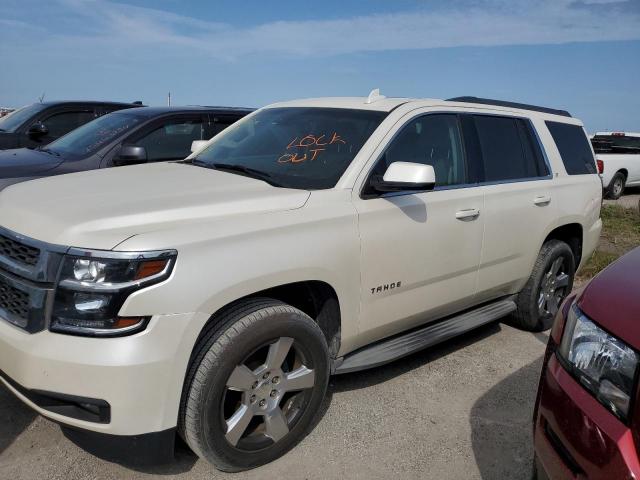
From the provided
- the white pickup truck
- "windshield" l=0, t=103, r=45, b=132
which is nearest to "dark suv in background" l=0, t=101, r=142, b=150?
"windshield" l=0, t=103, r=45, b=132

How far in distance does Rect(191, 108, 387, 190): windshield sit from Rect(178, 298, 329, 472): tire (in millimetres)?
807

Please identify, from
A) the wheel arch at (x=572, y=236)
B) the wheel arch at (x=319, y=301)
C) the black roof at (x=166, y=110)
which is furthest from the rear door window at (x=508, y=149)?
the black roof at (x=166, y=110)

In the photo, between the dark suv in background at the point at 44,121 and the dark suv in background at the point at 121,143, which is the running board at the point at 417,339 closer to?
the dark suv in background at the point at 121,143

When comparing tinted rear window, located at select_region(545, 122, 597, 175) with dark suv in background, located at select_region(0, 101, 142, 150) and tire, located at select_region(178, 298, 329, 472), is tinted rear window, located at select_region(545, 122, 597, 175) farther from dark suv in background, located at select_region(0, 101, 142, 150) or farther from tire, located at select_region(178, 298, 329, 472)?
dark suv in background, located at select_region(0, 101, 142, 150)

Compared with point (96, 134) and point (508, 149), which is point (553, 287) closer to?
point (508, 149)

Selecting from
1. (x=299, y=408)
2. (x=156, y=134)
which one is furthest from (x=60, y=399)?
(x=156, y=134)

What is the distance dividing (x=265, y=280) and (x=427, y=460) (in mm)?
1287

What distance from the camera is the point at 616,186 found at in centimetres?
1491

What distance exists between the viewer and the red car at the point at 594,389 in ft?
5.56

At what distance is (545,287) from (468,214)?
1.52 meters

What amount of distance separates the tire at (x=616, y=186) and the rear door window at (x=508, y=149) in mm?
11382

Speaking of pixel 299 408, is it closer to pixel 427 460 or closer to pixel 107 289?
pixel 427 460

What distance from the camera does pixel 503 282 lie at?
14.1 feet

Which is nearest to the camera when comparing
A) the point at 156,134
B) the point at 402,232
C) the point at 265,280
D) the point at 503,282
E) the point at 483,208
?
the point at 265,280
